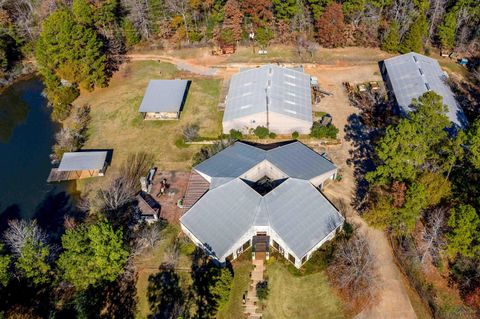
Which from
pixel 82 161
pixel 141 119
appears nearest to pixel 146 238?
pixel 82 161

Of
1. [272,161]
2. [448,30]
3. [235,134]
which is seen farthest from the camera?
[448,30]

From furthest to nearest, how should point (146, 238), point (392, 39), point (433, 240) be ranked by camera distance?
point (392, 39), point (146, 238), point (433, 240)

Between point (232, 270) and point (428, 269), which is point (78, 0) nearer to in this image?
point (232, 270)

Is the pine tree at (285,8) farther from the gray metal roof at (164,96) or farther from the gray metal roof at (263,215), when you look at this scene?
the gray metal roof at (263,215)

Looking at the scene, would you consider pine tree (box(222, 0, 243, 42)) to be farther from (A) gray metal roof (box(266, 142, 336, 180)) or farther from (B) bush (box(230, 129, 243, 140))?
(A) gray metal roof (box(266, 142, 336, 180))

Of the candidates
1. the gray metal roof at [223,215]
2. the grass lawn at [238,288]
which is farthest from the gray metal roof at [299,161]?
the grass lawn at [238,288]

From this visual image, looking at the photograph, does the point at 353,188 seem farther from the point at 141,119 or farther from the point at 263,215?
the point at 141,119

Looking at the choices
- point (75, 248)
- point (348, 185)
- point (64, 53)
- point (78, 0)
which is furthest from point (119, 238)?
point (78, 0)
